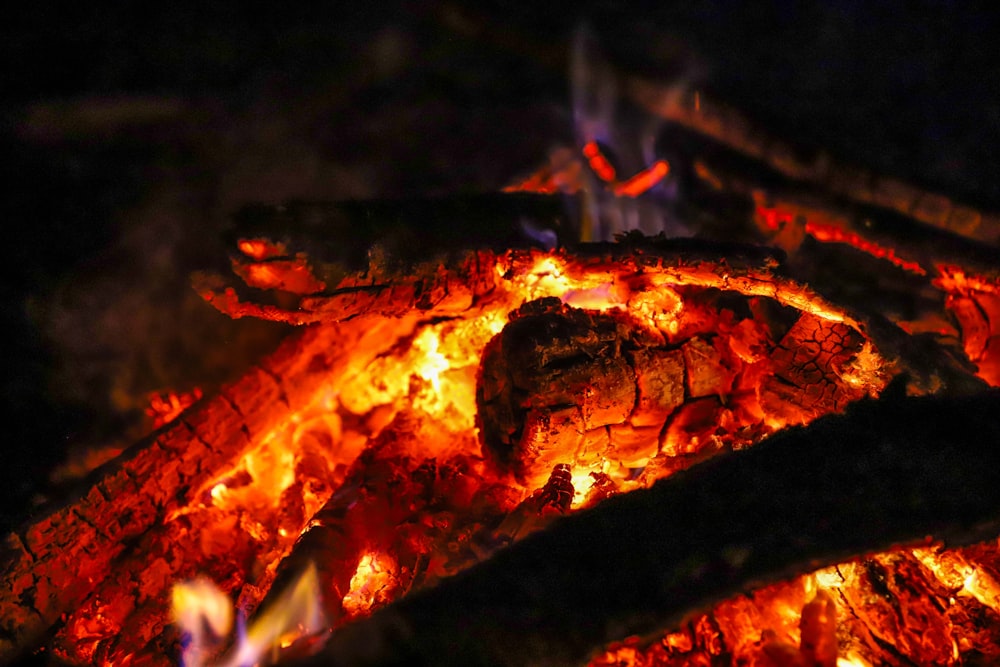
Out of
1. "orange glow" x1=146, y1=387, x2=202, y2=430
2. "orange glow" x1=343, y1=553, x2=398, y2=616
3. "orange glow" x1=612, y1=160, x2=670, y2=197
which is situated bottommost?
"orange glow" x1=146, y1=387, x2=202, y2=430

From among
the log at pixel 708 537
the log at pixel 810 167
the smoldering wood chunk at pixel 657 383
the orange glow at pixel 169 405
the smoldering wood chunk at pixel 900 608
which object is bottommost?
the orange glow at pixel 169 405

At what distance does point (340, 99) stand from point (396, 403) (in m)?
3.15

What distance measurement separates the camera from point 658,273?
2969mm

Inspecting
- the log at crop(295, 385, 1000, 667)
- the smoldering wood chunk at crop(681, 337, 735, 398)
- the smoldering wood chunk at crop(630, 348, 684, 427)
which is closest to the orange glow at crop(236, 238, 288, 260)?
the log at crop(295, 385, 1000, 667)

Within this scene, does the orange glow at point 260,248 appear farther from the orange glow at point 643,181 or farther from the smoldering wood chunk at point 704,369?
the orange glow at point 643,181

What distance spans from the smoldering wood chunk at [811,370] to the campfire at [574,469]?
0.01 meters

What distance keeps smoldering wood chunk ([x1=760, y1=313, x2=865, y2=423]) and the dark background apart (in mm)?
2112

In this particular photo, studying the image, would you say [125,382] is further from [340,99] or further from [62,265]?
[340,99]

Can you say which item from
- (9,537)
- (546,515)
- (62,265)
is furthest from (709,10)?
(9,537)

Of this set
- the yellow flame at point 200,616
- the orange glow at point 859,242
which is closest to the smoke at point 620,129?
the orange glow at point 859,242

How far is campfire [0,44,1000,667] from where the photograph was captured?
5.93 ft

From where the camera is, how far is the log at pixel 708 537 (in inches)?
64.1

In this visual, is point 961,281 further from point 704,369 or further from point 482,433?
point 482,433

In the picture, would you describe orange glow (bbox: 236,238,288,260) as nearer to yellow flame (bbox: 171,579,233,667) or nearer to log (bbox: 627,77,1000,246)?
yellow flame (bbox: 171,579,233,667)
